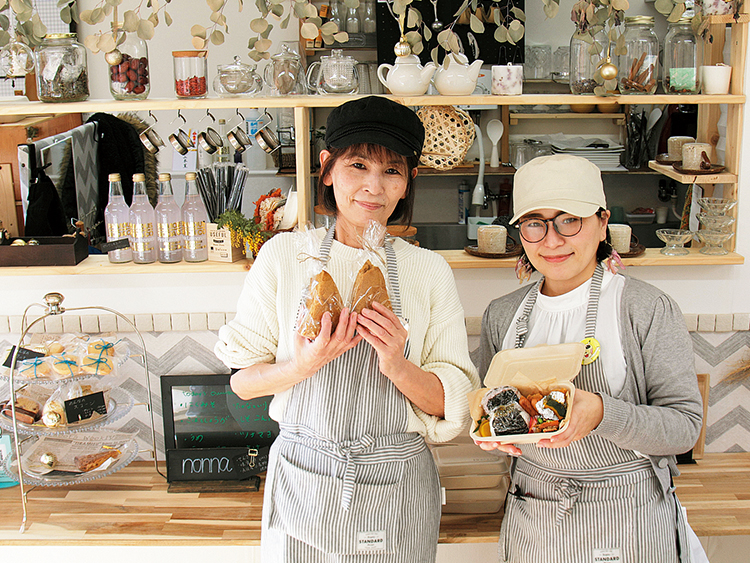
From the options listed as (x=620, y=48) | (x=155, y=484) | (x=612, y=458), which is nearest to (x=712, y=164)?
(x=620, y=48)

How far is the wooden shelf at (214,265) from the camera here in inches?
87.0

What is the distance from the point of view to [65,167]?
10.8 ft

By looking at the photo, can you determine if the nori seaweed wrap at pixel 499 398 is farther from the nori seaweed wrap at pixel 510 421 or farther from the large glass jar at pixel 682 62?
the large glass jar at pixel 682 62

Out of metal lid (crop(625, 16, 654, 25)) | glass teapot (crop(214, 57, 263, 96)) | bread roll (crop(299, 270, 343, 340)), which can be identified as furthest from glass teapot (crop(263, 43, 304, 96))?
metal lid (crop(625, 16, 654, 25))

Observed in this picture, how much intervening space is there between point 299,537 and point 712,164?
69.3 inches

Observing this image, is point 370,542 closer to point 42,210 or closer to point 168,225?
point 168,225

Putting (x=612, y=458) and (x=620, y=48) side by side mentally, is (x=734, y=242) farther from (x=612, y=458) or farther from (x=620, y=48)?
(x=612, y=458)

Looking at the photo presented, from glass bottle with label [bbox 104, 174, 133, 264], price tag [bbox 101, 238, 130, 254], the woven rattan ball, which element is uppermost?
the woven rattan ball

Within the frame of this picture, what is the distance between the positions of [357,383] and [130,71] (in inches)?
48.4

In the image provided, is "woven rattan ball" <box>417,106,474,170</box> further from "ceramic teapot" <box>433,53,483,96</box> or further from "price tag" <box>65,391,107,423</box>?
"price tag" <box>65,391,107,423</box>

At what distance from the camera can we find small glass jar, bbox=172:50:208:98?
7.05 ft

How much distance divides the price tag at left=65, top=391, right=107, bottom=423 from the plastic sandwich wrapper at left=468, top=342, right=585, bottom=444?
1198mm

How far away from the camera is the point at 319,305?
4.72ft

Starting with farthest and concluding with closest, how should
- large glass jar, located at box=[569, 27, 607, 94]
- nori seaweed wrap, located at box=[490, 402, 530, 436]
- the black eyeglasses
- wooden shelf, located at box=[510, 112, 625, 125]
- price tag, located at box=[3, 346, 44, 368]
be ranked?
wooden shelf, located at box=[510, 112, 625, 125], large glass jar, located at box=[569, 27, 607, 94], price tag, located at box=[3, 346, 44, 368], the black eyeglasses, nori seaweed wrap, located at box=[490, 402, 530, 436]
